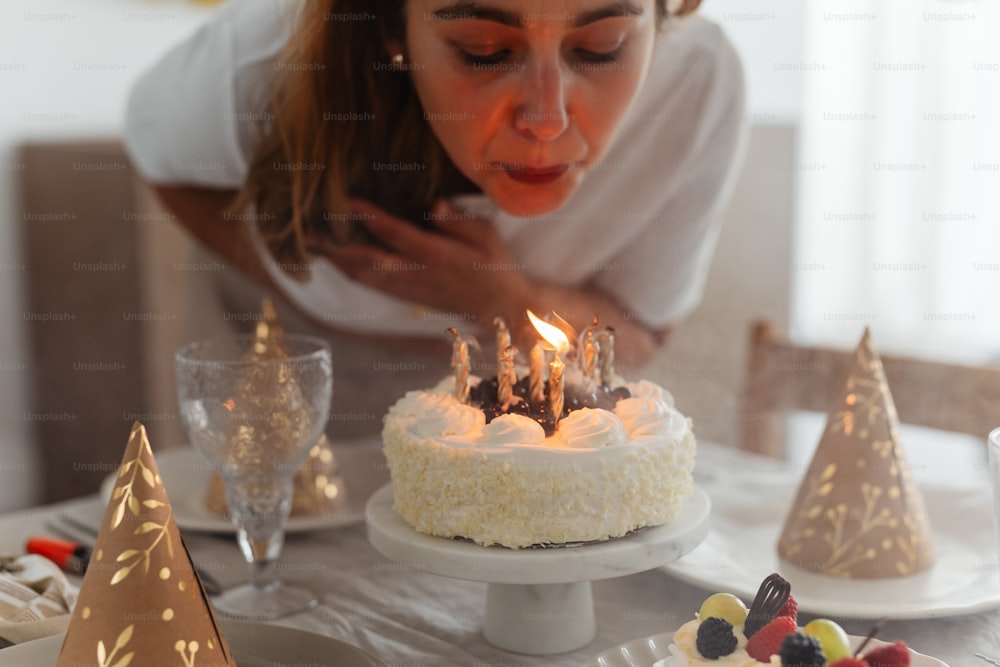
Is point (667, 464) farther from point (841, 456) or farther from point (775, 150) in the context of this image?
point (775, 150)

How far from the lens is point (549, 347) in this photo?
826 millimetres

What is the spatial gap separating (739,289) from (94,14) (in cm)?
169

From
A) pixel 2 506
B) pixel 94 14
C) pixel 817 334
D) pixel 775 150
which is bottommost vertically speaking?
pixel 2 506

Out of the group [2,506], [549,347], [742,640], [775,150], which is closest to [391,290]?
[549,347]

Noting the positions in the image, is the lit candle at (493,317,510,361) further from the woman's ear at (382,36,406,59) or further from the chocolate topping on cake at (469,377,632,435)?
the woman's ear at (382,36,406,59)

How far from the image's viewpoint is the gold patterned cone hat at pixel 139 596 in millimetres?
632

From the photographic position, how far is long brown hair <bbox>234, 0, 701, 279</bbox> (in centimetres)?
121

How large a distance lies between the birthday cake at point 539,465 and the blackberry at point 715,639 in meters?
0.13

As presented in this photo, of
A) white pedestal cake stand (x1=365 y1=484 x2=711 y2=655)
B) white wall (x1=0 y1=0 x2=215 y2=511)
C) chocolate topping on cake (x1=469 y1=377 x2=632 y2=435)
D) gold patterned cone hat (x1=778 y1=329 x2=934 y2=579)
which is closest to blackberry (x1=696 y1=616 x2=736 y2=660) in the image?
white pedestal cake stand (x1=365 y1=484 x2=711 y2=655)

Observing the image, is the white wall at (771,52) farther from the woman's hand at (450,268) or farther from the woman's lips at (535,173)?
the woman's lips at (535,173)

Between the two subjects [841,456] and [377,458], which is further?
[377,458]

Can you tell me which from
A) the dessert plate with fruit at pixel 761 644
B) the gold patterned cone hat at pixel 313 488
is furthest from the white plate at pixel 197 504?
the dessert plate with fruit at pixel 761 644

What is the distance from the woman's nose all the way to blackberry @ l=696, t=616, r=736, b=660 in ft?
1.87

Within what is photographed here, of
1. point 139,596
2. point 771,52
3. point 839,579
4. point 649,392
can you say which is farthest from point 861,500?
point 771,52
